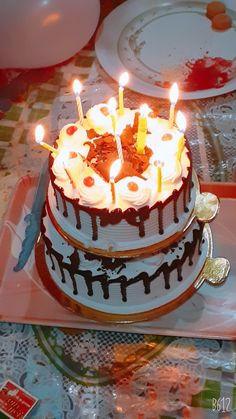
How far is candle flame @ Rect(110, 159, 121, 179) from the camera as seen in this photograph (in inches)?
41.7

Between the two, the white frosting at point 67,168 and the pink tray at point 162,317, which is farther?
the pink tray at point 162,317

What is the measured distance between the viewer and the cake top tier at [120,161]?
111 centimetres

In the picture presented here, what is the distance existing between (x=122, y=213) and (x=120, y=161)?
0.32 feet

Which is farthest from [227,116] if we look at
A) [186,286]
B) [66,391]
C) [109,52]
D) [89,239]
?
[66,391]

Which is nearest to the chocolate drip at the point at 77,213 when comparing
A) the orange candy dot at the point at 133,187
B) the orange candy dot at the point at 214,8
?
the orange candy dot at the point at 133,187

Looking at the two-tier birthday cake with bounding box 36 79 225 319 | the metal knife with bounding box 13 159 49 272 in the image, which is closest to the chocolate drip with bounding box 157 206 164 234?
the two-tier birthday cake with bounding box 36 79 225 319

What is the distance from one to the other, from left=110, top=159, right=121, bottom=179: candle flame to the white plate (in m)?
0.68

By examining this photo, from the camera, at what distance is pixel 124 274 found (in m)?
1.21

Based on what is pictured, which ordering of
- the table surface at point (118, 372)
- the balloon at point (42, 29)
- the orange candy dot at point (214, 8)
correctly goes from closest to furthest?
the table surface at point (118, 372)
the balloon at point (42, 29)
the orange candy dot at point (214, 8)

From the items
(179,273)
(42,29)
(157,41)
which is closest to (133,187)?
(179,273)

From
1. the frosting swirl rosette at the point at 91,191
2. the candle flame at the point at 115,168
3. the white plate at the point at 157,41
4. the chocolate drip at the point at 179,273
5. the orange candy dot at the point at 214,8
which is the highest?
the orange candy dot at the point at 214,8

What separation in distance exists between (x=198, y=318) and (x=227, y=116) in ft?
2.16

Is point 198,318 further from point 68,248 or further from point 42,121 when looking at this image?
point 42,121

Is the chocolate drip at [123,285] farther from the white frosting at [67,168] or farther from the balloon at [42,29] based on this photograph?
the balloon at [42,29]
